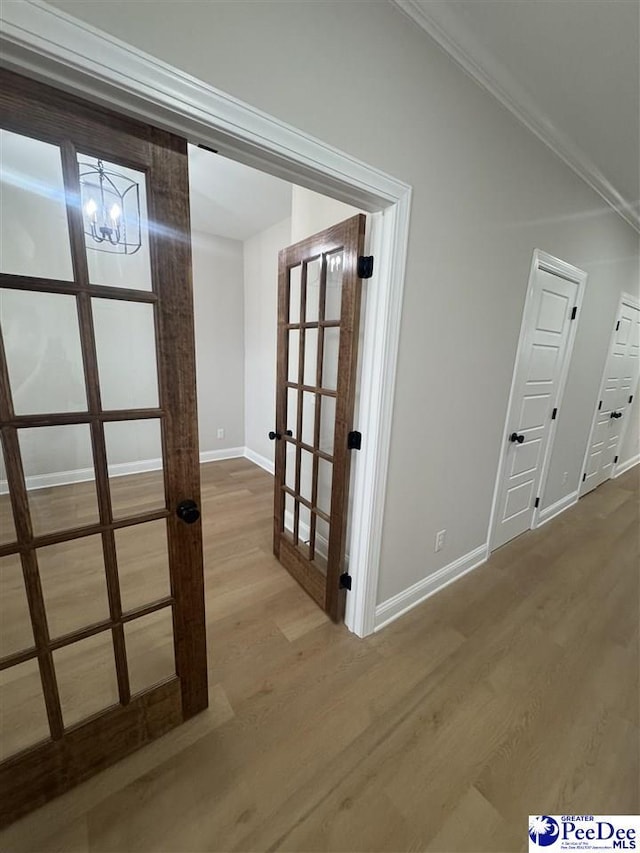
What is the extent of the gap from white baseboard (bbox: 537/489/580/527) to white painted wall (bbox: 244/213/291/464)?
2.70 metres

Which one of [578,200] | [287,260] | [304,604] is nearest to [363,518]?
[304,604]

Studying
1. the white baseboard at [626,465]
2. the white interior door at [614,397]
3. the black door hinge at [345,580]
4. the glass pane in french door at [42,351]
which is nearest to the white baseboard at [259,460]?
the black door hinge at [345,580]

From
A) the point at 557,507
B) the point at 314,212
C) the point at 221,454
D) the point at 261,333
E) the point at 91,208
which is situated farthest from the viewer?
the point at 221,454

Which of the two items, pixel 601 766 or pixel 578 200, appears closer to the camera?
pixel 601 766

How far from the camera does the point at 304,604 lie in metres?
1.98

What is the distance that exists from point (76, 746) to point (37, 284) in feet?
4.76

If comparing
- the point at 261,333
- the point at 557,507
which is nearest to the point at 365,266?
the point at 261,333

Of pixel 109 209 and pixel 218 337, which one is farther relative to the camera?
pixel 218 337

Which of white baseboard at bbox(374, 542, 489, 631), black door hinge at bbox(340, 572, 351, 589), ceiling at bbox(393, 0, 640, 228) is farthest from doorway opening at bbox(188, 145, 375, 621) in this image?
ceiling at bbox(393, 0, 640, 228)

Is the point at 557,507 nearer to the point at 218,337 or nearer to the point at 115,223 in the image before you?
the point at 115,223

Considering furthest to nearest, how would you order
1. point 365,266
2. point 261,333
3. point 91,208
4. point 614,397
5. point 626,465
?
point 626,465 < point 261,333 < point 614,397 < point 365,266 < point 91,208

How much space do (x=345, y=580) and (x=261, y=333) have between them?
2.93 metres

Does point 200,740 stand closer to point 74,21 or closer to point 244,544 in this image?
point 244,544

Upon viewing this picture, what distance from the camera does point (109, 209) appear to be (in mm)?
907
